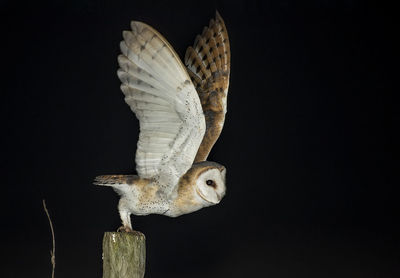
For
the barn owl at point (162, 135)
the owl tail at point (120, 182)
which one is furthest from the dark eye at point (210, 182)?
the owl tail at point (120, 182)

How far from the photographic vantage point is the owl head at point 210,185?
152cm

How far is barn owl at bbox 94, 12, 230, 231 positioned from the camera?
56.0 inches

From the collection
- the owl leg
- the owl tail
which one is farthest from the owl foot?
the owl tail

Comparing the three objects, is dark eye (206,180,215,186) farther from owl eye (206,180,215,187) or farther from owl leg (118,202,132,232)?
owl leg (118,202,132,232)

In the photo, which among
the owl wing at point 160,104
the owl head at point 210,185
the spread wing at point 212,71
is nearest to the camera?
the owl wing at point 160,104

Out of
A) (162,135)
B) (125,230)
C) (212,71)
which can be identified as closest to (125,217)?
(125,230)

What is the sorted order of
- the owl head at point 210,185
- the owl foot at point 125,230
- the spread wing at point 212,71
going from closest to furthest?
the owl head at point 210,185
the owl foot at point 125,230
the spread wing at point 212,71

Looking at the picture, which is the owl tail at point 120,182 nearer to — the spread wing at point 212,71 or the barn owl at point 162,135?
the barn owl at point 162,135

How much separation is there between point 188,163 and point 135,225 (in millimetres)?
1042

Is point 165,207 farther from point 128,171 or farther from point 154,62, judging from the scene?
point 128,171

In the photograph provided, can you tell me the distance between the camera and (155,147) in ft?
5.19

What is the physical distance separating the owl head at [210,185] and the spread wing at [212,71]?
0.80 ft

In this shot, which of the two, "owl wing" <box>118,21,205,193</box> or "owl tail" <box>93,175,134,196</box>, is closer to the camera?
"owl wing" <box>118,21,205,193</box>

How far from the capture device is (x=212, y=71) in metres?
1.89
